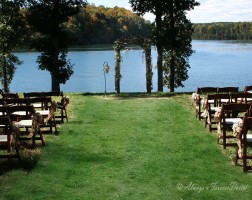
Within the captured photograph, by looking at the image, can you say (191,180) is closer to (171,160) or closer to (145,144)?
(171,160)

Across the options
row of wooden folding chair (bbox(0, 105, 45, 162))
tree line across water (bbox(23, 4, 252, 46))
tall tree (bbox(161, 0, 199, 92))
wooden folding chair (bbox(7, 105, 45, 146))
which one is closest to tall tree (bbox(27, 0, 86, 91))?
tall tree (bbox(161, 0, 199, 92))

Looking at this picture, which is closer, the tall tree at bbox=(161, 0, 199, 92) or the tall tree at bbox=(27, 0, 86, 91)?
the tall tree at bbox=(27, 0, 86, 91)

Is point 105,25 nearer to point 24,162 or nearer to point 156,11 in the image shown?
point 156,11

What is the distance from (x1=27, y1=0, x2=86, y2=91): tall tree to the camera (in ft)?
86.9

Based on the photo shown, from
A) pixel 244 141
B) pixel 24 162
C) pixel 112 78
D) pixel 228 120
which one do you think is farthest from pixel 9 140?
pixel 112 78

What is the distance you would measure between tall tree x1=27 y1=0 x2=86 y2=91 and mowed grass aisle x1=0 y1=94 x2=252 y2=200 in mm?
13463

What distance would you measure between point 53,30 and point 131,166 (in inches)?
743

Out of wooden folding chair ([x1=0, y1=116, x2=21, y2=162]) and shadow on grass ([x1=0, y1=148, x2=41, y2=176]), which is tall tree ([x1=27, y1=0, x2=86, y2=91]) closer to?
shadow on grass ([x1=0, y1=148, x2=41, y2=176])

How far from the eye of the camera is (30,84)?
60844 mm

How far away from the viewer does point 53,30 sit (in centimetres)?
2656

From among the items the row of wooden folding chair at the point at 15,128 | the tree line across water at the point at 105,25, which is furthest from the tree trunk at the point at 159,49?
the tree line across water at the point at 105,25

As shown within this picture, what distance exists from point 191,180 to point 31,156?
3788mm

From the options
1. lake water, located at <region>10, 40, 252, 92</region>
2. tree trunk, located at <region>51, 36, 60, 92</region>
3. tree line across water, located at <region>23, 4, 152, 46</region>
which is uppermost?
tree line across water, located at <region>23, 4, 152, 46</region>

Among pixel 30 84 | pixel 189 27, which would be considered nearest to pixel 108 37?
pixel 30 84
